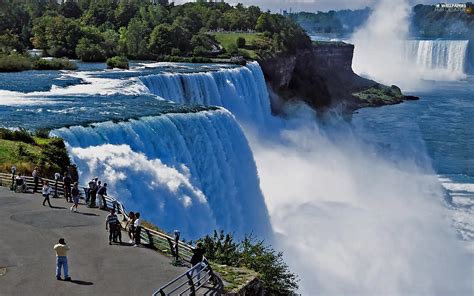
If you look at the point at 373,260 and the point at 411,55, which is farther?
the point at 411,55

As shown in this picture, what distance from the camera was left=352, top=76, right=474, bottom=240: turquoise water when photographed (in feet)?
138

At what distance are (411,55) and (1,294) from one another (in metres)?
131

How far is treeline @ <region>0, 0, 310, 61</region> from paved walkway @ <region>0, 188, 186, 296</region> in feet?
157

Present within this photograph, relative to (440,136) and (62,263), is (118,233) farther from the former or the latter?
(440,136)

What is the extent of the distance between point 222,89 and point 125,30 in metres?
35.7

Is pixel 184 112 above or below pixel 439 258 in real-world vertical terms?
above

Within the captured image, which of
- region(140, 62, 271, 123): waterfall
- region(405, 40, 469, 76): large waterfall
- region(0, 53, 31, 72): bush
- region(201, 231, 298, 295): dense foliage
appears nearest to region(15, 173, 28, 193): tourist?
region(201, 231, 298, 295): dense foliage

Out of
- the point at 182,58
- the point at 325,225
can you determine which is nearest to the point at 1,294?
the point at 325,225

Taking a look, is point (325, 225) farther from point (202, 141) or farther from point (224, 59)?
point (224, 59)

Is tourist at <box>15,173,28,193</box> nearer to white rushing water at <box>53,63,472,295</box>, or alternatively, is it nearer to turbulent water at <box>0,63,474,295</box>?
turbulent water at <box>0,63,474,295</box>

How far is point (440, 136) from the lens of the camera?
61344 millimetres

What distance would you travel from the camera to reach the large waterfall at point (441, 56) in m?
126

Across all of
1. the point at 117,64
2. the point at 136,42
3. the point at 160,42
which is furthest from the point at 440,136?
the point at 136,42

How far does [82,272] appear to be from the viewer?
1391cm
